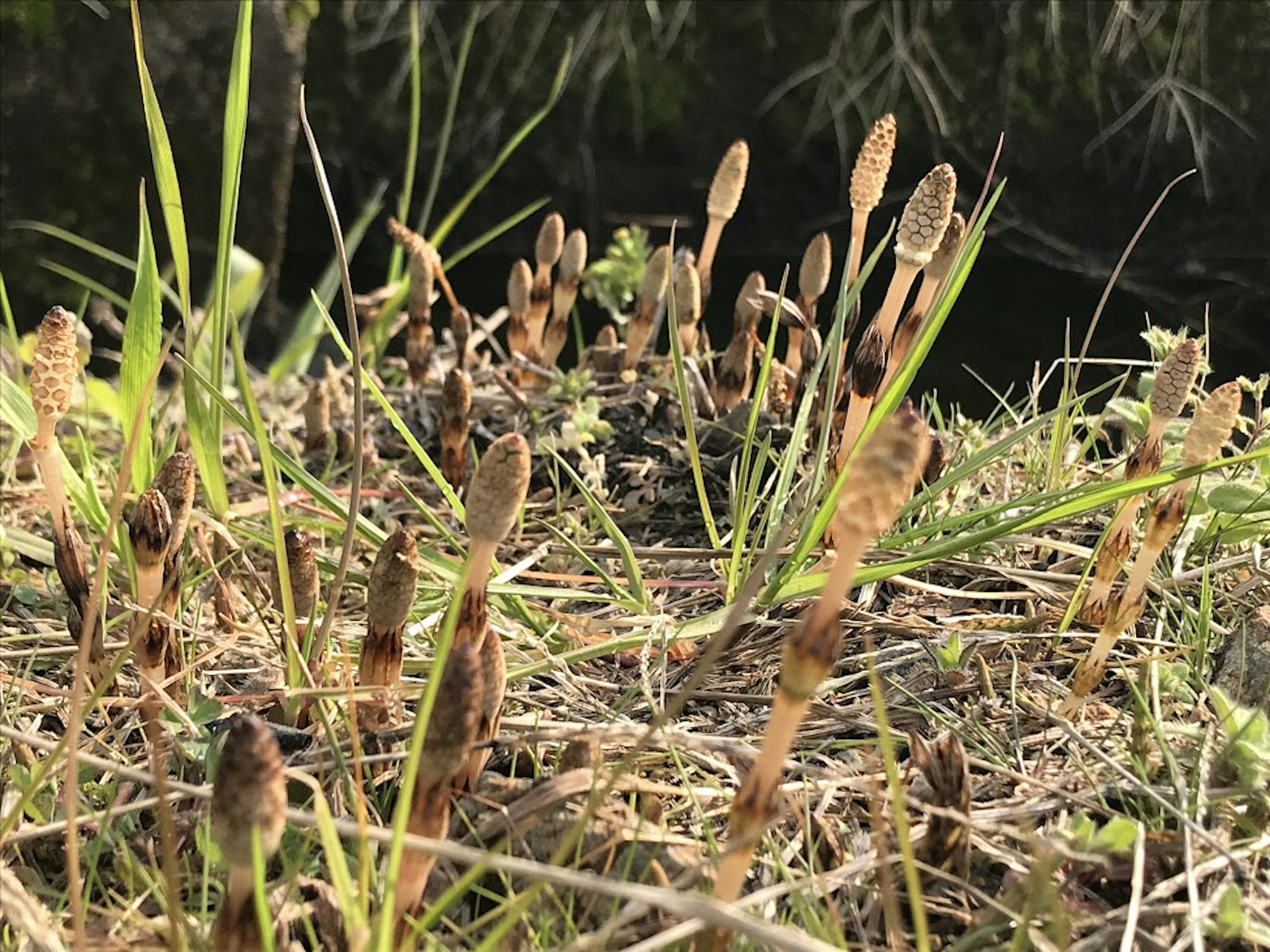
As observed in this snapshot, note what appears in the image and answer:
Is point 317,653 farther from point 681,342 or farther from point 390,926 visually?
point 681,342

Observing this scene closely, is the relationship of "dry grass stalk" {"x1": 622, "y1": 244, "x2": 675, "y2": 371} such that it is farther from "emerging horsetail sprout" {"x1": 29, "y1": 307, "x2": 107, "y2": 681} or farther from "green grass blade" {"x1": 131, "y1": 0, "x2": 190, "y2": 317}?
"emerging horsetail sprout" {"x1": 29, "y1": 307, "x2": 107, "y2": 681}

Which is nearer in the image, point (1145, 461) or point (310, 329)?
point (1145, 461)


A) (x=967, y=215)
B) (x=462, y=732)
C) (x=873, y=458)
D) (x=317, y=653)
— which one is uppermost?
(x=873, y=458)


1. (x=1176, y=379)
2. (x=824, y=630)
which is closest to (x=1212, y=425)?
(x=1176, y=379)

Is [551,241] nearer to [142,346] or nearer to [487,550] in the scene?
[142,346]

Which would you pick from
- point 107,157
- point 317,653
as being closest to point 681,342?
point 317,653

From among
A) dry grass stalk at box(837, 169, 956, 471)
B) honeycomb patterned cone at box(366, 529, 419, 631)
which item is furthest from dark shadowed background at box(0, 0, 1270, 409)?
honeycomb patterned cone at box(366, 529, 419, 631)
